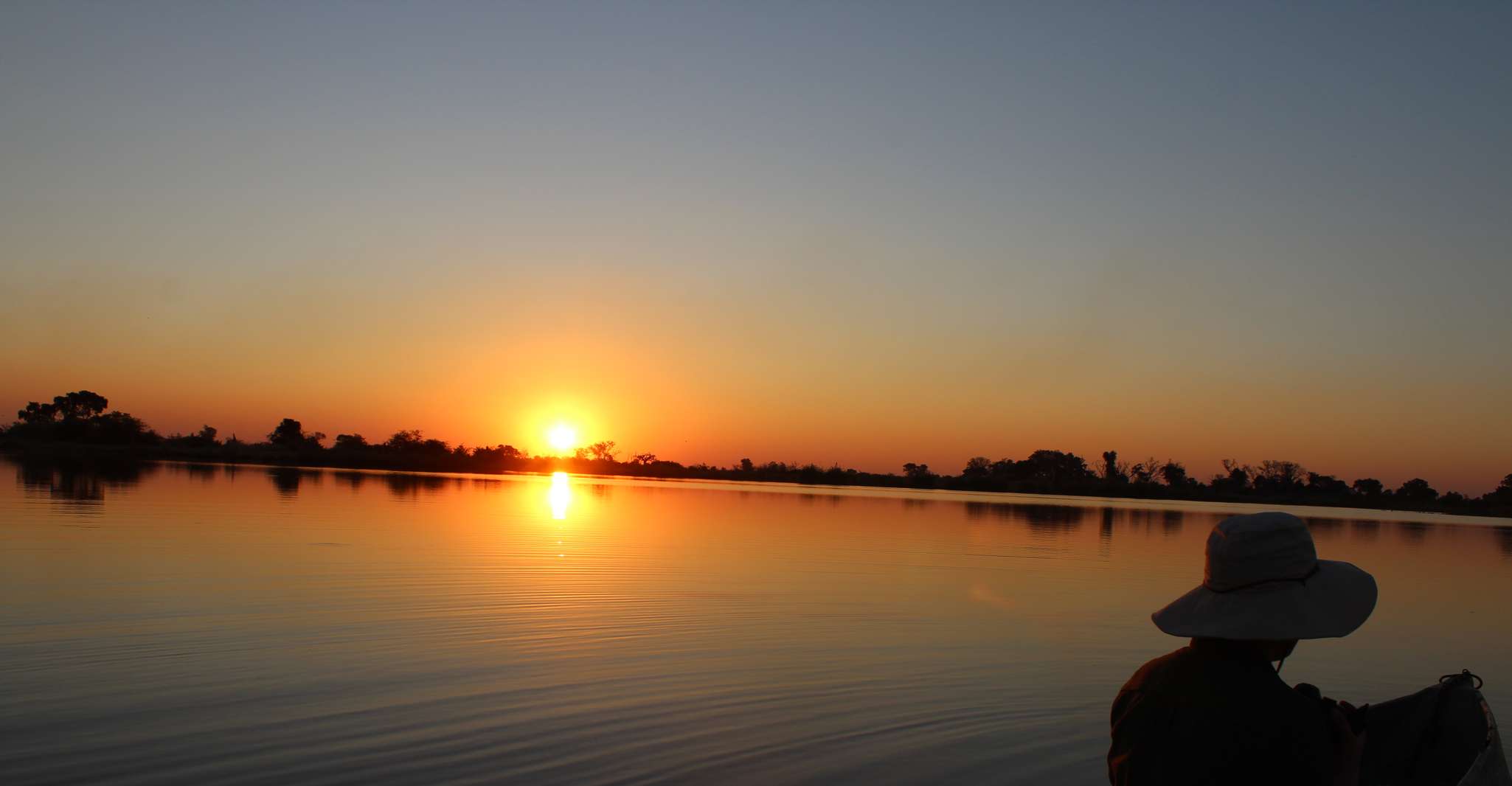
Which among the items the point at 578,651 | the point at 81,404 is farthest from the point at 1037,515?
the point at 81,404

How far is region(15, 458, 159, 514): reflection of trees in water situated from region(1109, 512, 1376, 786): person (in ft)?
75.3

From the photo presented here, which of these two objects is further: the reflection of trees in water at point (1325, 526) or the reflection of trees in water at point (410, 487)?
the reflection of trees in water at point (1325, 526)

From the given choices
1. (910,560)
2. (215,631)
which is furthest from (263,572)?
(910,560)

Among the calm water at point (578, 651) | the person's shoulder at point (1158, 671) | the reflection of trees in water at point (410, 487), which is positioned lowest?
the calm water at point (578, 651)

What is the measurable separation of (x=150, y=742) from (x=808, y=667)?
514 centimetres

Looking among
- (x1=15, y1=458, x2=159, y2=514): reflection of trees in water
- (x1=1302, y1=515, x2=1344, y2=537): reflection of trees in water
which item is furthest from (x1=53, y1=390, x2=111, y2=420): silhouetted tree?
(x1=1302, y1=515, x2=1344, y2=537): reflection of trees in water

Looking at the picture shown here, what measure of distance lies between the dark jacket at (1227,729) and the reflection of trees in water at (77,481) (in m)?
23.0

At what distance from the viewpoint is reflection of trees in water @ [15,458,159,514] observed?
928 inches

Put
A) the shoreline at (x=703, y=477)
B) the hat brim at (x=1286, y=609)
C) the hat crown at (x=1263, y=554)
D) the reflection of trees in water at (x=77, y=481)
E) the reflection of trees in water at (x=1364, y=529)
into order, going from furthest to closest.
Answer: the shoreline at (x=703, y=477)
the reflection of trees in water at (x=1364, y=529)
the reflection of trees in water at (x=77, y=481)
the hat crown at (x=1263, y=554)
the hat brim at (x=1286, y=609)

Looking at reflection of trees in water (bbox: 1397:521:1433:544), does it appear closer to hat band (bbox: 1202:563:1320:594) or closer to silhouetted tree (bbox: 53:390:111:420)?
hat band (bbox: 1202:563:1320:594)

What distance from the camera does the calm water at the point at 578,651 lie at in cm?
613

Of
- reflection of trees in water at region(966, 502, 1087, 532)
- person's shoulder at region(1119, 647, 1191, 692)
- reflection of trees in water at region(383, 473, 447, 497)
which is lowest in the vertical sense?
reflection of trees in water at region(966, 502, 1087, 532)

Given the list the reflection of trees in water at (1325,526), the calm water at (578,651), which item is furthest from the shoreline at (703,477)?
the calm water at (578,651)

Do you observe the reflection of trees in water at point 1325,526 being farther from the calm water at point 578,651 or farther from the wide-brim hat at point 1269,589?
the wide-brim hat at point 1269,589
